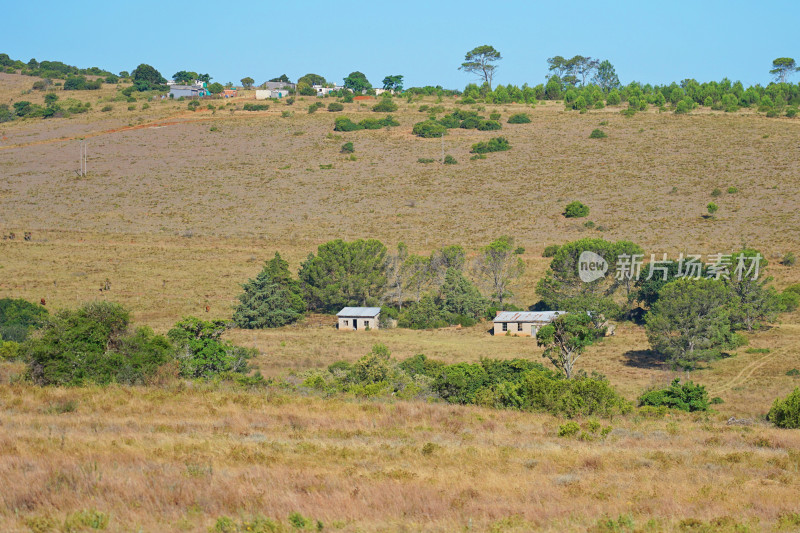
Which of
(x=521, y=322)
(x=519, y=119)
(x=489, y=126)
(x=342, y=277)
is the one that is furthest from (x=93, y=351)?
(x=519, y=119)

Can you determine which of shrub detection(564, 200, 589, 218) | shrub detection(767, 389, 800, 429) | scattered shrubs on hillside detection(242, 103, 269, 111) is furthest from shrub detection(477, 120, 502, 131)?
shrub detection(767, 389, 800, 429)

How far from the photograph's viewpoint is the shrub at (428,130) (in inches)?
3954

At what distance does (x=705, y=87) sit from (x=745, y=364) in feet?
340

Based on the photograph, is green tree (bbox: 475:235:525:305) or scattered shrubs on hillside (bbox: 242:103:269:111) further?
scattered shrubs on hillside (bbox: 242:103:269:111)

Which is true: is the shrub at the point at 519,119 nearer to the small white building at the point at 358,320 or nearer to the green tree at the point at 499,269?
the green tree at the point at 499,269

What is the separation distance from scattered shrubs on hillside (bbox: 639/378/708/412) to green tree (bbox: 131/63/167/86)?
144 metres

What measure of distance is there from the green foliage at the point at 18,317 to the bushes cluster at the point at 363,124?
63.0 m

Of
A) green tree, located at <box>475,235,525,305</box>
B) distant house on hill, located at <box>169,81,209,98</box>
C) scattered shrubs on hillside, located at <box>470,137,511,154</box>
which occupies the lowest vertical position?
green tree, located at <box>475,235,525,305</box>

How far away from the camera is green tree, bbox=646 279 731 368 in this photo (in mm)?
40375

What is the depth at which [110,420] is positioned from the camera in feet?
49.6

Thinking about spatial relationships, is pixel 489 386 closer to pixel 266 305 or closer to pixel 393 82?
pixel 266 305

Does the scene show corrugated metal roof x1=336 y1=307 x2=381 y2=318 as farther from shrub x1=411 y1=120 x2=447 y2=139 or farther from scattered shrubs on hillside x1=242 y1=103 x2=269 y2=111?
scattered shrubs on hillside x1=242 y1=103 x2=269 y2=111

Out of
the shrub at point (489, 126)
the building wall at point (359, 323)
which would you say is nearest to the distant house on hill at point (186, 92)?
the shrub at point (489, 126)

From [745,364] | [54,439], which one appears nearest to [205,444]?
[54,439]
